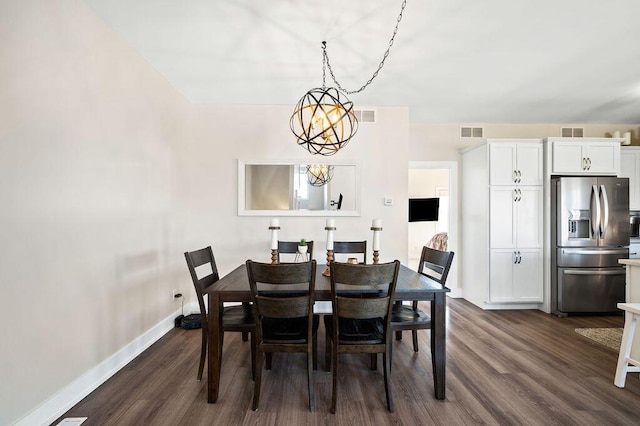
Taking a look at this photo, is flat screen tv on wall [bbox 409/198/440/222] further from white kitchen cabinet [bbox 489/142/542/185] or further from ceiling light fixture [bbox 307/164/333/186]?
ceiling light fixture [bbox 307/164/333/186]

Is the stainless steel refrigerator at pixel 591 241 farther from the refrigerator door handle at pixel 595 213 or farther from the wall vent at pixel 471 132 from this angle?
the wall vent at pixel 471 132

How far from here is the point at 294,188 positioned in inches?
154

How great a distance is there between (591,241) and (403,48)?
11.6 feet

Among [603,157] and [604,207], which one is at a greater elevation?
[603,157]

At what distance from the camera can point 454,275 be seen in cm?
466

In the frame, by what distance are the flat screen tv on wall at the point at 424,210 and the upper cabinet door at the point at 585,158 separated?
3.38 meters

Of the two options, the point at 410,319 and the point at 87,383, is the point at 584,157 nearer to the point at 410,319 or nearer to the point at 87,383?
the point at 410,319

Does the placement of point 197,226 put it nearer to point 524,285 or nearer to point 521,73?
point 521,73

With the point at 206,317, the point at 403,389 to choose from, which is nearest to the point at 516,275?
the point at 403,389

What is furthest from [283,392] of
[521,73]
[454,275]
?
[521,73]

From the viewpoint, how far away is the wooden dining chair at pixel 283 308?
1844mm

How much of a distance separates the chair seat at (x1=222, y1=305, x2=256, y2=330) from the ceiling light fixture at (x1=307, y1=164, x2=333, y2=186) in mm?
1949

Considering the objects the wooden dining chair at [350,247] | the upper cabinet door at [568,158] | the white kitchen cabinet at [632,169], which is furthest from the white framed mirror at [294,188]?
the white kitchen cabinet at [632,169]

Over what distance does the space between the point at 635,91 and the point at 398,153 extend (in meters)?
2.85
